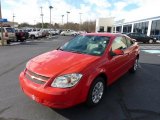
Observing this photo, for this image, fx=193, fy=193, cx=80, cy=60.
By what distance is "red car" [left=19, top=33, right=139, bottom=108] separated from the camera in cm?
359

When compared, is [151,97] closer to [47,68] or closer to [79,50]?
[79,50]

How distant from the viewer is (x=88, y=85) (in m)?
3.84

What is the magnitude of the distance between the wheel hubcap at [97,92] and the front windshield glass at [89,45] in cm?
76

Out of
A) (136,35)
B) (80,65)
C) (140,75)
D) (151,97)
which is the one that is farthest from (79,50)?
(136,35)

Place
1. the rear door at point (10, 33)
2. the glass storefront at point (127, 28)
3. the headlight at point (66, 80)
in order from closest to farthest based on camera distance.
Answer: the headlight at point (66, 80)
the rear door at point (10, 33)
the glass storefront at point (127, 28)

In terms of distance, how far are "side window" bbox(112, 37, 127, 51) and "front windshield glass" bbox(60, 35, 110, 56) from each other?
0.23 m

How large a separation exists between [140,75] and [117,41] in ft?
7.47

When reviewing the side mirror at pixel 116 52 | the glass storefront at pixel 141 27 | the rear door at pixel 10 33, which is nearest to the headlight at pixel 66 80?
the side mirror at pixel 116 52

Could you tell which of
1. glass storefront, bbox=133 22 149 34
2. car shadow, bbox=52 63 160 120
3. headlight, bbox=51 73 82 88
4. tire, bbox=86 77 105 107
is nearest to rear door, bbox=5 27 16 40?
car shadow, bbox=52 63 160 120

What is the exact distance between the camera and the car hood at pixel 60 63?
3.79m

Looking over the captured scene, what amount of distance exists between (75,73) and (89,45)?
1572 millimetres

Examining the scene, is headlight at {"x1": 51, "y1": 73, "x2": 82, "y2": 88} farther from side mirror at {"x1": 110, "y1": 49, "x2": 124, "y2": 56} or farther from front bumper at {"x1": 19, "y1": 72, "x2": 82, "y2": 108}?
side mirror at {"x1": 110, "y1": 49, "x2": 124, "y2": 56}

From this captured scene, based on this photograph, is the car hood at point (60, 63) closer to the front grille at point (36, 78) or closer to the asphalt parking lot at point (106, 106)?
the front grille at point (36, 78)

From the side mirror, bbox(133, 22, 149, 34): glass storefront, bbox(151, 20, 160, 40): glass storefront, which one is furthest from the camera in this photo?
bbox(133, 22, 149, 34): glass storefront
